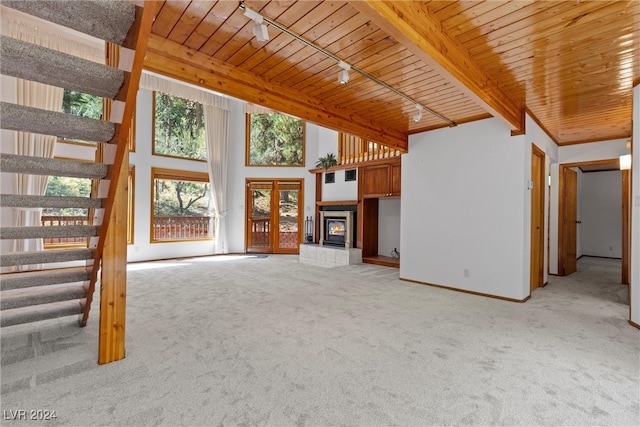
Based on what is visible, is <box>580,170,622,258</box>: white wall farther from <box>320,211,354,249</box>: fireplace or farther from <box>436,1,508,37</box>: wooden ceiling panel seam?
<box>436,1,508,37</box>: wooden ceiling panel seam

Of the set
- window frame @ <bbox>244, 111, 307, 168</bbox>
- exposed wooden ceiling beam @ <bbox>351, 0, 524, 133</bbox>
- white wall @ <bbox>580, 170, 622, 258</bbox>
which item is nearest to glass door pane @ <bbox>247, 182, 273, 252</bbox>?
window frame @ <bbox>244, 111, 307, 168</bbox>

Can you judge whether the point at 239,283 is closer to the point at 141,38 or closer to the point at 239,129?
the point at 141,38

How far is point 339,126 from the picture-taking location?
4.12m

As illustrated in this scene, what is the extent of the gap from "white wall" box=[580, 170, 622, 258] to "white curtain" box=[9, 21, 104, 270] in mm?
12801

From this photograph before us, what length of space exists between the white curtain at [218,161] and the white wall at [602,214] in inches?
401

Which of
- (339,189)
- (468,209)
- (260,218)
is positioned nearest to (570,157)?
(468,209)

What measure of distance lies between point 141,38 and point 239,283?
158 inches

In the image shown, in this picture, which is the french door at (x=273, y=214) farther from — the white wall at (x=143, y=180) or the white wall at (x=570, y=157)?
the white wall at (x=570, y=157)

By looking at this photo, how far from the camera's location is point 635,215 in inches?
128

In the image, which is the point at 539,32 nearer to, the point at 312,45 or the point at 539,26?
the point at 539,26

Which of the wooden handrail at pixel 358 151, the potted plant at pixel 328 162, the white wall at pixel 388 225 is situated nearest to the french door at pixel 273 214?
the potted plant at pixel 328 162

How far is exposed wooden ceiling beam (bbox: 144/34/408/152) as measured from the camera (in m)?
2.58

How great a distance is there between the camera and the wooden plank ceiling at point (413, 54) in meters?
2.14

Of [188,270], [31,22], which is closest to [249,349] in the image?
[188,270]
